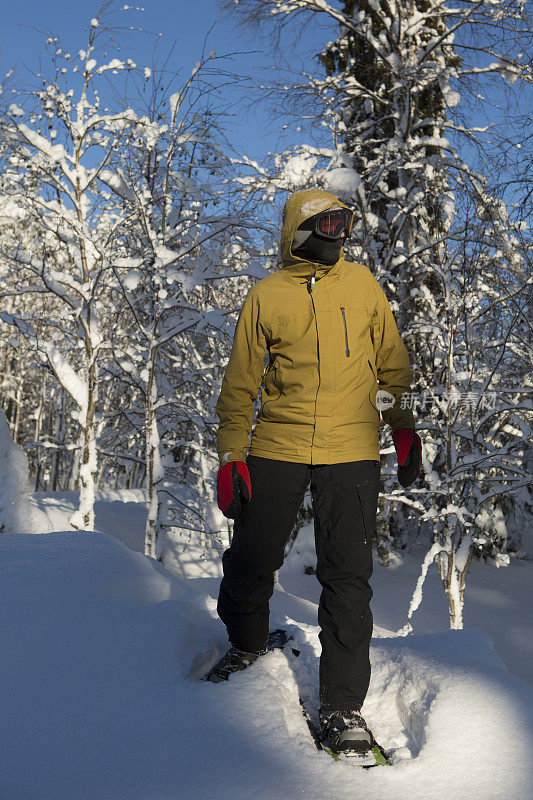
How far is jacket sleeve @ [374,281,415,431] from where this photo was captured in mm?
2227

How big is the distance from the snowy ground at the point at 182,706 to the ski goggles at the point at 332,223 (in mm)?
1492

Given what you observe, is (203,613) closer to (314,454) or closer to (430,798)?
(314,454)

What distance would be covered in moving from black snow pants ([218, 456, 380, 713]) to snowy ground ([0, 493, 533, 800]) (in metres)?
0.17

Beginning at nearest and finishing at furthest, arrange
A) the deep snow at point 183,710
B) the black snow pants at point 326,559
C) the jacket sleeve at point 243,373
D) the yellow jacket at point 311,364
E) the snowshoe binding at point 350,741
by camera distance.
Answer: the deep snow at point 183,710
the snowshoe binding at point 350,741
the black snow pants at point 326,559
the yellow jacket at point 311,364
the jacket sleeve at point 243,373

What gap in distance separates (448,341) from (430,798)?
16.7 feet

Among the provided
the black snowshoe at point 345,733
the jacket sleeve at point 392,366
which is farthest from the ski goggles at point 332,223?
the black snowshoe at point 345,733

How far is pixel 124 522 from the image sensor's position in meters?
13.2

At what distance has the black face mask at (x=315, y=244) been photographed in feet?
6.91

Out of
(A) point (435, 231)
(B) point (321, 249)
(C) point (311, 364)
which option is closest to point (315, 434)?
(C) point (311, 364)

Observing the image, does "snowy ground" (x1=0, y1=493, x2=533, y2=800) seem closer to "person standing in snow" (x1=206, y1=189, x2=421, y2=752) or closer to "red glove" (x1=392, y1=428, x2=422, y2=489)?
"person standing in snow" (x1=206, y1=189, x2=421, y2=752)

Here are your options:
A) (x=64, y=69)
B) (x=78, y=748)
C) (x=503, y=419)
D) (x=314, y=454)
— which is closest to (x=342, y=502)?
(x=314, y=454)

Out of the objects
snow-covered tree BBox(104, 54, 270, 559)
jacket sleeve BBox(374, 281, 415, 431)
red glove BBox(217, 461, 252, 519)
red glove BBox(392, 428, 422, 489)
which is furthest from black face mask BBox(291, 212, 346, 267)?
snow-covered tree BBox(104, 54, 270, 559)

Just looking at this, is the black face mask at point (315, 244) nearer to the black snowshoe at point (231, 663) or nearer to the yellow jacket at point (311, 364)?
the yellow jacket at point (311, 364)

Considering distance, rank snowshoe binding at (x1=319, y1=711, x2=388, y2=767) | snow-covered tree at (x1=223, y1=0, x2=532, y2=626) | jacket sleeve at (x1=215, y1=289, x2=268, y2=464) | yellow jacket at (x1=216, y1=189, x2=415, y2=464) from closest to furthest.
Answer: snowshoe binding at (x1=319, y1=711, x2=388, y2=767) < yellow jacket at (x1=216, y1=189, x2=415, y2=464) < jacket sleeve at (x1=215, y1=289, x2=268, y2=464) < snow-covered tree at (x1=223, y1=0, x2=532, y2=626)
